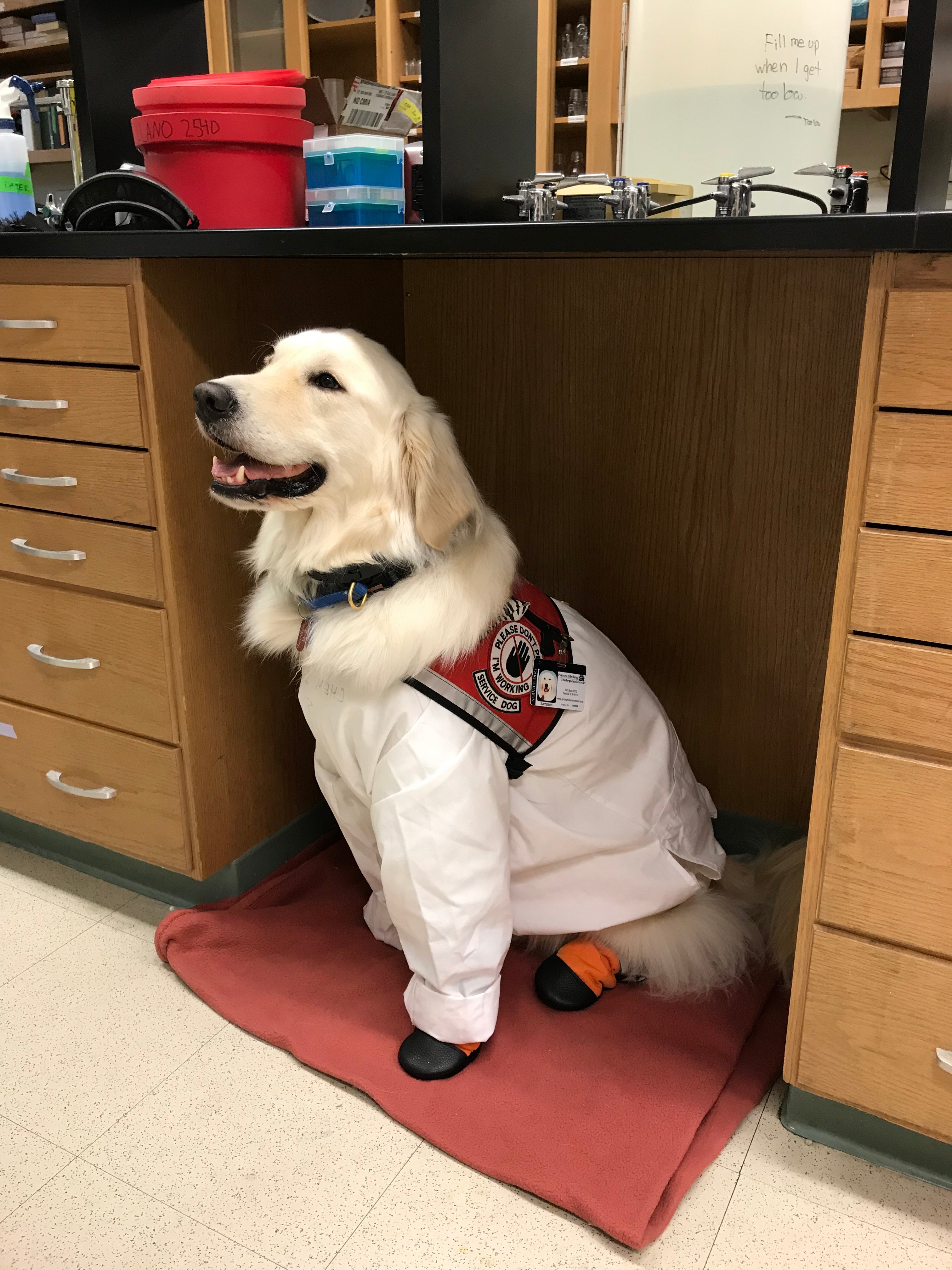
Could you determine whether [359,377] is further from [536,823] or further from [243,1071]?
[243,1071]

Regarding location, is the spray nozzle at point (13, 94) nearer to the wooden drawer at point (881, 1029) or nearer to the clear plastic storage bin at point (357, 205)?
the clear plastic storage bin at point (357, 205)

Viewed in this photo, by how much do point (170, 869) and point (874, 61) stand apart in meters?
3.75

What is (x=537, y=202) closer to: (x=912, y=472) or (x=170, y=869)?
(x=912, y=472)

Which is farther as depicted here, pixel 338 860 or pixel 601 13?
pixel 601 13

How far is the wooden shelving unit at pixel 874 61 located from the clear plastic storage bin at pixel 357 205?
2939mm

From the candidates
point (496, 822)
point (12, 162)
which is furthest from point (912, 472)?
point (12, 162)

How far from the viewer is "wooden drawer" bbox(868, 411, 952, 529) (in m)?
0.91

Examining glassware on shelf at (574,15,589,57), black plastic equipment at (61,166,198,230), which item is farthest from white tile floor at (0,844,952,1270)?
glassware on shelf at (574,15,589,57)

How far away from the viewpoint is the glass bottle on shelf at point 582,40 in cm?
430

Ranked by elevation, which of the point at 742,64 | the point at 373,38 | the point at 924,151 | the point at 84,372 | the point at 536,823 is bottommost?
the point at 536,823

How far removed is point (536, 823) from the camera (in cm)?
133

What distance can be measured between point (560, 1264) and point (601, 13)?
462 cm

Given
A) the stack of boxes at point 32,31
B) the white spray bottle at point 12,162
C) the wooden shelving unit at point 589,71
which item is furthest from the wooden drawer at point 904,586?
the stack of boxes at point 32,31

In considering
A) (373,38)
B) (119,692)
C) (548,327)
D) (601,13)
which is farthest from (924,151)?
(373,38)
